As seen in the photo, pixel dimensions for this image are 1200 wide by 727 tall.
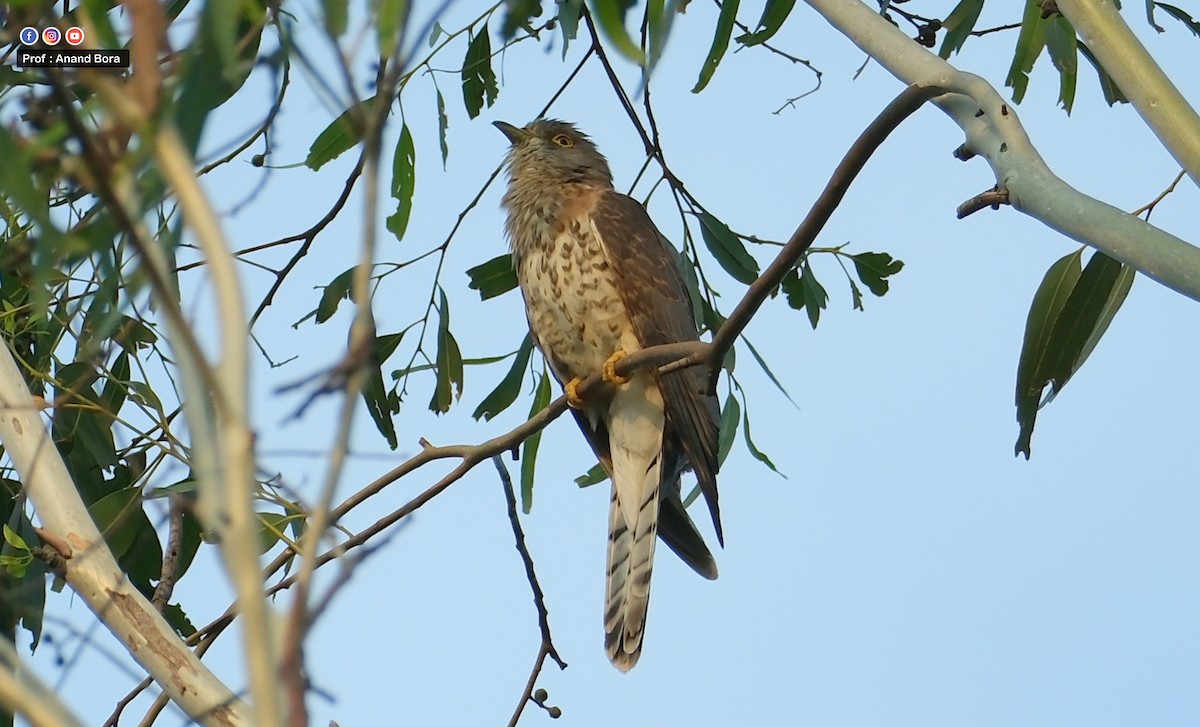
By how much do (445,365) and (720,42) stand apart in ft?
4.11

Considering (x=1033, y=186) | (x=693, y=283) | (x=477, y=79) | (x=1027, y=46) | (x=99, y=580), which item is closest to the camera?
(x=1033, y=186)

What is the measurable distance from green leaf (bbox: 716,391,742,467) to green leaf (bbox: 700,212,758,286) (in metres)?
0.36

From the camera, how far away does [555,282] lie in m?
3.98

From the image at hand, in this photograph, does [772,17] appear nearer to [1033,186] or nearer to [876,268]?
[876,268]

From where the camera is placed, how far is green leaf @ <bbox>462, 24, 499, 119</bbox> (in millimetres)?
3842

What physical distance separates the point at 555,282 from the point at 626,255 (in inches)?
9.0

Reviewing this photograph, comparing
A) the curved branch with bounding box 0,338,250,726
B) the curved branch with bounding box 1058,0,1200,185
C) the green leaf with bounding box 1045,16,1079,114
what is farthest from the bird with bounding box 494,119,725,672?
the curved branch with bounding box 1058,0,1200,185

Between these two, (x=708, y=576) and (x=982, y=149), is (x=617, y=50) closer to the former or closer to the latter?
(x=982, y=149)

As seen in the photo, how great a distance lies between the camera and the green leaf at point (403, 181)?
10.9 ft

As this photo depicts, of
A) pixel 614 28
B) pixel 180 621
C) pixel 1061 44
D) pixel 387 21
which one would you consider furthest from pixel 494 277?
pixel 387 21

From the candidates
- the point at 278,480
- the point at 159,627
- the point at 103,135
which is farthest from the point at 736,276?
the point at 103,135

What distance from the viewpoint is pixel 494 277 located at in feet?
13.5

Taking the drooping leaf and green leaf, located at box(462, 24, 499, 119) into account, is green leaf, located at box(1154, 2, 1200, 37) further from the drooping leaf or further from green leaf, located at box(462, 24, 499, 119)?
green leaf, located at box(462, 24, 499, 119)

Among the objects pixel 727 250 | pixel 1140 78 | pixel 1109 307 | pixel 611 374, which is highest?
pixel 727 250
